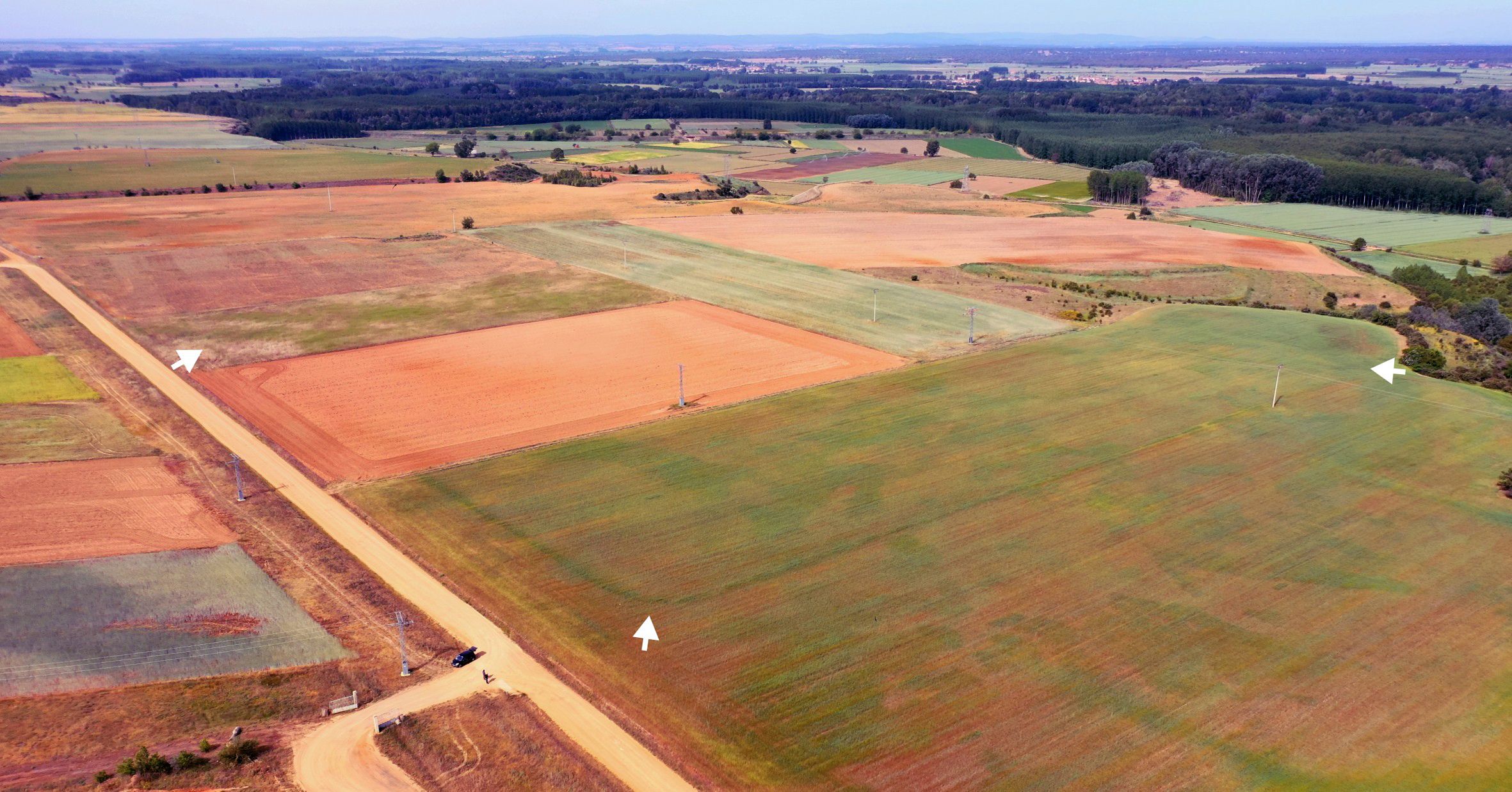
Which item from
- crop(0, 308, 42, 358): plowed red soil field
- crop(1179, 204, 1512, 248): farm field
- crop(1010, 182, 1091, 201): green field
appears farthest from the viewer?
crop(1010, 182, 1091, 201): green field

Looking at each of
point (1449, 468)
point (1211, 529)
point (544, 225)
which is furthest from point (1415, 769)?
point (544, 225)

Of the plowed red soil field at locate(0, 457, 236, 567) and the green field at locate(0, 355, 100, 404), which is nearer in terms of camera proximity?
the plowed red soil field at locate(0, 457, 236, 567)

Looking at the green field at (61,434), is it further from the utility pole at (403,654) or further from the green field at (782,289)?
the green field at (782,289)

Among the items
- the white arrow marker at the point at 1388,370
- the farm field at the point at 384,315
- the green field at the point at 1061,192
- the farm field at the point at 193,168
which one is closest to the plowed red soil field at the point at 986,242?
the green field at the point at 1061,192

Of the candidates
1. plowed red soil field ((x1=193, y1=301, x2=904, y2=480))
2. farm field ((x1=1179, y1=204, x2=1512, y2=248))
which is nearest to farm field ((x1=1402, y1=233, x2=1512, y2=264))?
farm field ((x1=1179, y1=204, x2=1512, y2=248))

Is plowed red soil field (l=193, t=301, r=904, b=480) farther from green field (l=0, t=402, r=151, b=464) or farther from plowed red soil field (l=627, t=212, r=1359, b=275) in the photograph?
plowed red soil field (l=627, t=212, r=1359, b=275)

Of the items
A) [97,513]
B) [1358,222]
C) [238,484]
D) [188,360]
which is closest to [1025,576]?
[238,484]
